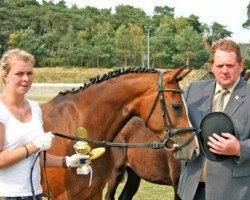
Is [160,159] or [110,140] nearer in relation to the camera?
[110,140]

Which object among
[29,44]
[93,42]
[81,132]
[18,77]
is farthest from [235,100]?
[93,42]

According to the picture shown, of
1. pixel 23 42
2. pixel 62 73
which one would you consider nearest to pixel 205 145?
pixel 62 73

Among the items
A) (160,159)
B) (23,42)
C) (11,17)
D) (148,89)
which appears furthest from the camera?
(11,17)

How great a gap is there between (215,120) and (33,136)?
132cm

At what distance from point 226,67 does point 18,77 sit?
1.53 meters

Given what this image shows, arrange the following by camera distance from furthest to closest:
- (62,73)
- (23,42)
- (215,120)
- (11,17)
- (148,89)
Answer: (11,17)
(23,42)
(62,73)
(148,89)
(215,120)

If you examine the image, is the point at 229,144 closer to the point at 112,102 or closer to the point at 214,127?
the point at 214,127

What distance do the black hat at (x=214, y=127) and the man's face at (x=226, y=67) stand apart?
0.97 ft

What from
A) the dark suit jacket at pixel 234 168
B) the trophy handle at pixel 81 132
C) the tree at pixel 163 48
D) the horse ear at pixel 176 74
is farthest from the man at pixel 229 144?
the tree at pixel 163 48

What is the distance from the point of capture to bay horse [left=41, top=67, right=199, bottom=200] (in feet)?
13.1

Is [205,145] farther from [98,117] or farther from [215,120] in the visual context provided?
[98,117]

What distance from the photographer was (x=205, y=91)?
3.75 m

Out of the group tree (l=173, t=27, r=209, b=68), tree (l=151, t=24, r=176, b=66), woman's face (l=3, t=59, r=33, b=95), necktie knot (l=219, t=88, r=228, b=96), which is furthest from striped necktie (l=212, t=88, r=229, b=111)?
tree (l=151, t=24, r=176, b=66)

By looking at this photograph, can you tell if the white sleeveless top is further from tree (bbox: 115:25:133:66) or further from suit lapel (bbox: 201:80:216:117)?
tree (bbox: 115:25:133:66)
